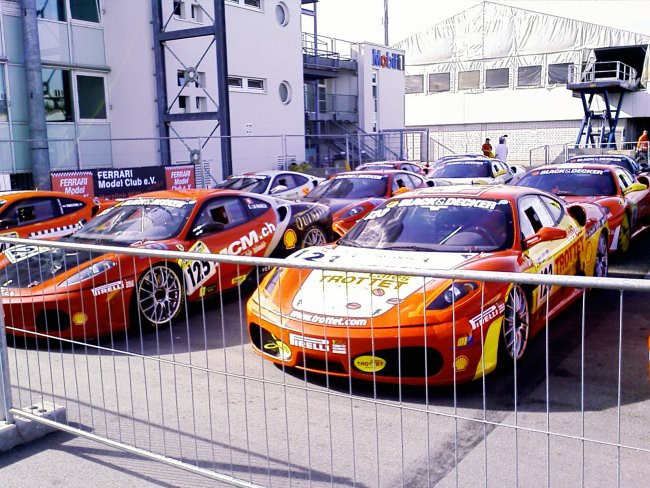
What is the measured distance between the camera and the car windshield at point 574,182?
10.4 m

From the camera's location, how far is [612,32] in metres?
48.4

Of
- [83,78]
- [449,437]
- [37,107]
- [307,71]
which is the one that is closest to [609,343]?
[449,437]

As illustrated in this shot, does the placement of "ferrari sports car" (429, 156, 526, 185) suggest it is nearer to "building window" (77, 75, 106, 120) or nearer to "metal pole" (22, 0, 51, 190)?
"metal pole" (22, 0, 51, 190)

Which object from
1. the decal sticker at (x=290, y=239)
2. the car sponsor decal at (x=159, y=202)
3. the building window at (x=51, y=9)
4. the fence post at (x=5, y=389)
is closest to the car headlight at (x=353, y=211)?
the decal sticker at (x=290, y=239)

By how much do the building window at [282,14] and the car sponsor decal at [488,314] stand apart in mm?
24649

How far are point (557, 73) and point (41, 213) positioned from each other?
4476 centimetres

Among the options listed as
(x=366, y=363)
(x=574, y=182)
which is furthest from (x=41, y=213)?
(x=574, y=182)

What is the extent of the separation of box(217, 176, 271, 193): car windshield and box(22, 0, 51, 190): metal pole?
16.4ft

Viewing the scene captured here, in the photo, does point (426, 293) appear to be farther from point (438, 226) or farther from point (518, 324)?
point (438, 226)

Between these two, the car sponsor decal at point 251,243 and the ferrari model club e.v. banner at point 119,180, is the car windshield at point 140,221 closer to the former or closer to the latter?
the car sponsor decal at point 251,243

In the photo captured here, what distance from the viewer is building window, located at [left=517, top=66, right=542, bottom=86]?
161 ft

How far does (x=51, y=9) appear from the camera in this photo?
782 inches

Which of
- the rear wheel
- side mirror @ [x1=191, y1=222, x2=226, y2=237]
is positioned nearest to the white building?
side mirror @ [x1=191, y1=222, x2=226, y2=237]

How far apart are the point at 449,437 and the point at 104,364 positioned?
2462mm
